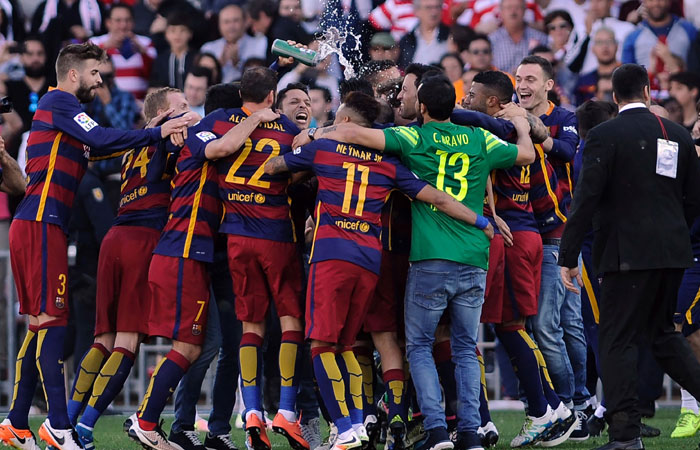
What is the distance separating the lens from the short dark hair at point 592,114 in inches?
361

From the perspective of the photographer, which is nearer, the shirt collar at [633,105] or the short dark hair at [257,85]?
the shirt collar at [633,105]

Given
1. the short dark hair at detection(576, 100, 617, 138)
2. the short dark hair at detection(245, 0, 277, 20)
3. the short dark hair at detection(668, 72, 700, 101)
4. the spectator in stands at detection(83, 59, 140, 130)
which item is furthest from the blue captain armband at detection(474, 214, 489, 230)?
the short dark hair at detection(245, 0, 277, 20)

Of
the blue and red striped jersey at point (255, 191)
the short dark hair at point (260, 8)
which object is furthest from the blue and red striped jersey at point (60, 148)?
the short dark hair at point (260, 8)

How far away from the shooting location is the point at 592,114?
916 cm

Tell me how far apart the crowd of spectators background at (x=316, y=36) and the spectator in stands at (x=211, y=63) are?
0.6 inches

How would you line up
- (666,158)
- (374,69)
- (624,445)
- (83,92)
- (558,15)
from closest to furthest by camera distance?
(624,445), (666,158), (83,92), (374,69), (558,15)

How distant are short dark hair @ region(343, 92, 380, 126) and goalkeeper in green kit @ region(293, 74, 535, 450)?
247 mm

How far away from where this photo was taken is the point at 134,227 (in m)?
7.87

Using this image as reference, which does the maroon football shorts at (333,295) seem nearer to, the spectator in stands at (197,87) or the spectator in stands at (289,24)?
the spectator in stands at (197,87)

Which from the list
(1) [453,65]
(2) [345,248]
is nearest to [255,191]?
(2) [345,248]

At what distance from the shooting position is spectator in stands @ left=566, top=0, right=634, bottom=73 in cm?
1303

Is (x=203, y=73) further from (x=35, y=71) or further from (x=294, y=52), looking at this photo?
(x=294, y=52)

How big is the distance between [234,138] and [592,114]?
3321mm

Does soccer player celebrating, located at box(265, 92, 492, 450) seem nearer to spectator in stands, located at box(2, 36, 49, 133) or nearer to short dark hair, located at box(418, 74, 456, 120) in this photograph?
short dark hair, located at box(418, 74, 456, 120)
